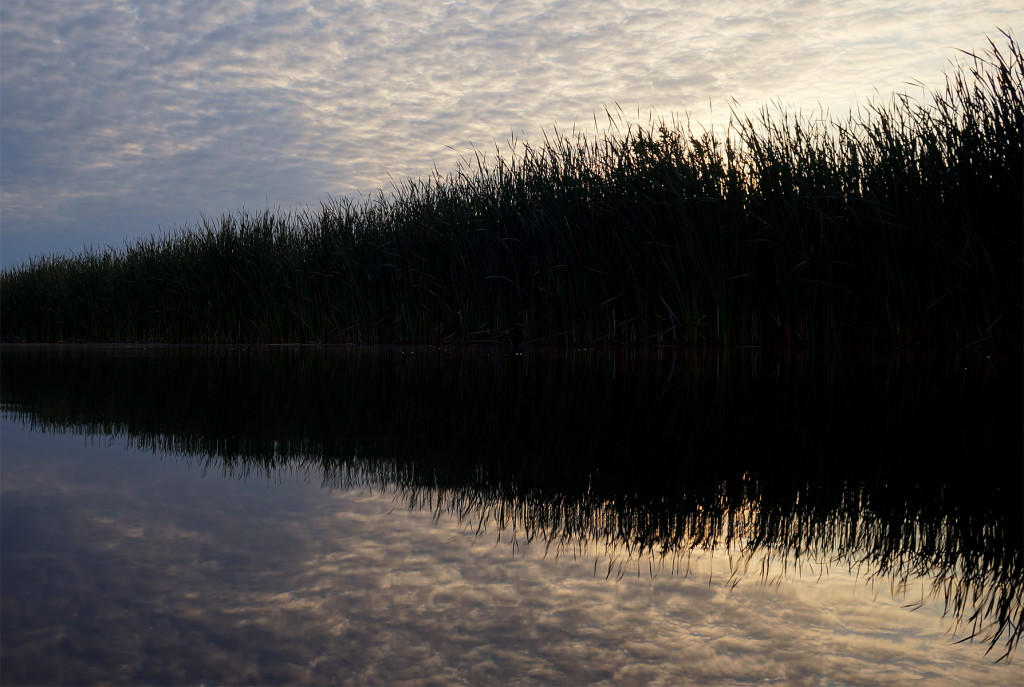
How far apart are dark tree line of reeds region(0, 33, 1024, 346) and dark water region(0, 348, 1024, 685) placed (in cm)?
292

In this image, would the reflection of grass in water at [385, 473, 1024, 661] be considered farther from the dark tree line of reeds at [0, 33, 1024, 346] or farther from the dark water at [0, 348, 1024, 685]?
the dark tree line of reeds at [0, 33, 1024, 346]

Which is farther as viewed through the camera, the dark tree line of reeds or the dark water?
the dark tree line of reeds

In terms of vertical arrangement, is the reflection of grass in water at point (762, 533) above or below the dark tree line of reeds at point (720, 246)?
below

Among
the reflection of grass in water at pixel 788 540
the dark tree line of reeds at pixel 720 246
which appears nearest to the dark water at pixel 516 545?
the reflection of grass in water at pixel 788 540

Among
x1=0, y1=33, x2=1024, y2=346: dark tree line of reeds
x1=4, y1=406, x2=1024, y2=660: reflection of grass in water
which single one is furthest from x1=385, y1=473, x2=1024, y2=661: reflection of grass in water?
x1=0, y1=33, x2=1024, y2=346: dark tree line of reeds

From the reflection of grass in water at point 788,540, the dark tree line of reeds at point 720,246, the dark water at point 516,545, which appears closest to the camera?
the dark water at point 516,545

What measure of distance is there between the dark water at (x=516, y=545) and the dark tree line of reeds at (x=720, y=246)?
2924mm

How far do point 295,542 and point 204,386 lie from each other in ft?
9.27

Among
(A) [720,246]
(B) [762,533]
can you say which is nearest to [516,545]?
(B) [762,533]

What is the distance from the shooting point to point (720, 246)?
587cm

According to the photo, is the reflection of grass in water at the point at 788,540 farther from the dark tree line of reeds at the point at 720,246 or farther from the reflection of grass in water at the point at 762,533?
the dark tree line of reeds at the point at 720,246

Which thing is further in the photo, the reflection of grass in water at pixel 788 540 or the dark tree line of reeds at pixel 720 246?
the dark tree line of reeds at pixel 720 246

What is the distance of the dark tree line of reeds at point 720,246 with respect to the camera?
5145mm

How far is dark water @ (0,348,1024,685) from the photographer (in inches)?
32.5
